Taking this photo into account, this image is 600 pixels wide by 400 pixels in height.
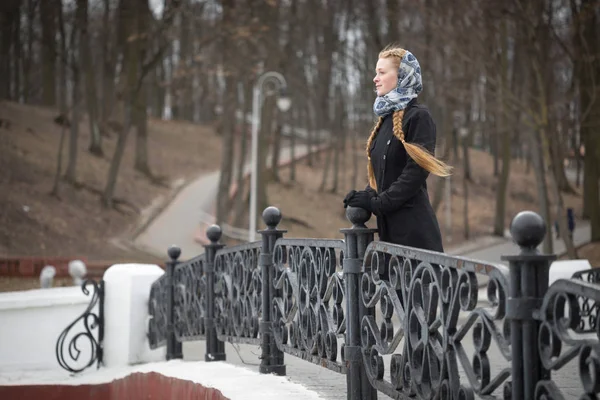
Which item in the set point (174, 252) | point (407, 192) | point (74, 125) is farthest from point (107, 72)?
point (407, 192)

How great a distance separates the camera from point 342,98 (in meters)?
48.6

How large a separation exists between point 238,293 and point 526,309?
15.5 ft

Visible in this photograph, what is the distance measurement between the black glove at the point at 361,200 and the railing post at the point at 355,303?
0.12 ft

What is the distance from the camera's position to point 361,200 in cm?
514

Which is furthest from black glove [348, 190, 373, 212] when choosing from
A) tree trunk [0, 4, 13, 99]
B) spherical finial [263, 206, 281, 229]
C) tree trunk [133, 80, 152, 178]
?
tree trunk [133, 80, 152, 178]

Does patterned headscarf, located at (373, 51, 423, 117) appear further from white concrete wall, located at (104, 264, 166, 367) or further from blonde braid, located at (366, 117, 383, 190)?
white concrete wall, located at (104, 264, 166, 367)

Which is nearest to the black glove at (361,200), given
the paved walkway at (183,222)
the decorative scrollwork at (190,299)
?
the decorative scrollwork at (190,299)

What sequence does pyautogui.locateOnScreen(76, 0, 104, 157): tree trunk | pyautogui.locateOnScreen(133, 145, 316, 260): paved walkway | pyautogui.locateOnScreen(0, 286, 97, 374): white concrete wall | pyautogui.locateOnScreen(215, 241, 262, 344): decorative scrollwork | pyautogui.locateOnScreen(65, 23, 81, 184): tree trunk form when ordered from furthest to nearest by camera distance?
pyautogui.locateOnScreen(76, 0, 104, 157): tree trunk
pyautogui.locateOnScreen(65, 23, 81, 184): tree trunk
pyautogui.locateOnScreen(133, 145, 316, 260): paved walkway
pyautogui.locateOnScreen(0, 286, 97, 374): white concrete wall
pyautogui.locateOnScreen(215, 241, 262, 344): decorative scrollwork

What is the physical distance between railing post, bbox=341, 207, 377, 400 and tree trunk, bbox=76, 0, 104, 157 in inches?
1275

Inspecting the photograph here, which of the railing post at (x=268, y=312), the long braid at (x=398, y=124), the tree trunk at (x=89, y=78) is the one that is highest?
the tree trunk at (x=89, y=78)

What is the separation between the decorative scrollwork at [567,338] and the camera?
2965 millimetres

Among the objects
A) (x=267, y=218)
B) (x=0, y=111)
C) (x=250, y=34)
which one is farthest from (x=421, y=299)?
(x=0, y=111)

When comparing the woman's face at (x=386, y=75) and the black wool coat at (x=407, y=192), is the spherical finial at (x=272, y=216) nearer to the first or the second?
the black wool coat at (x=407, y=192)

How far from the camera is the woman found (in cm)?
512
